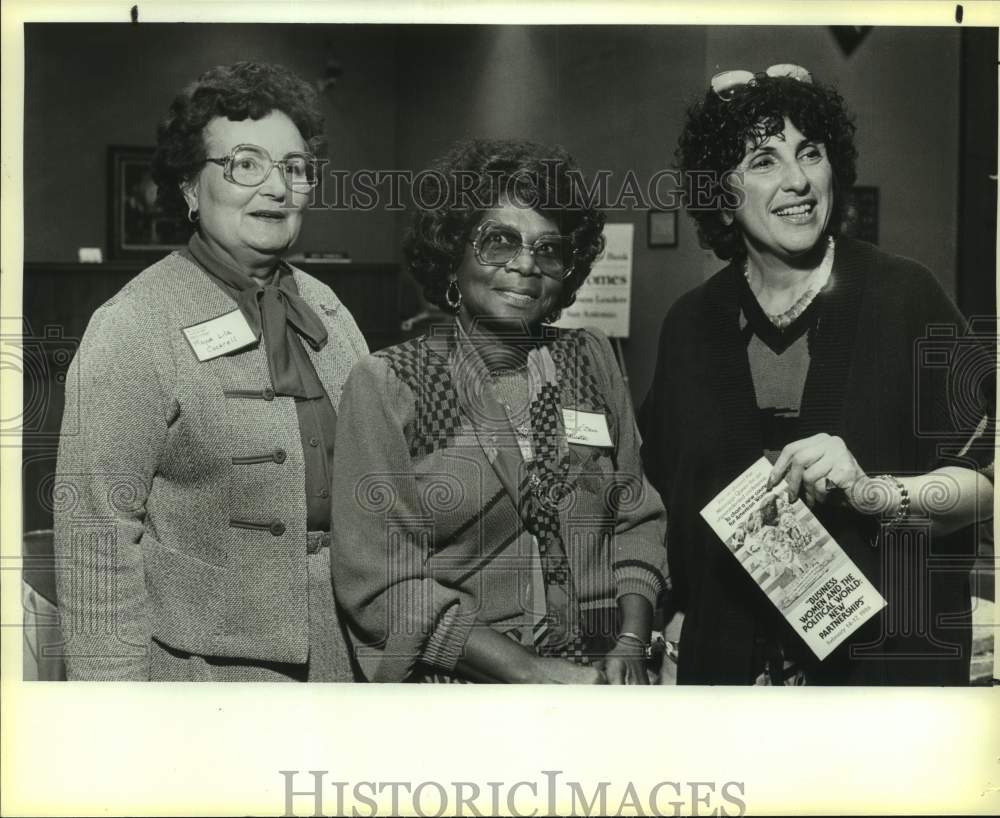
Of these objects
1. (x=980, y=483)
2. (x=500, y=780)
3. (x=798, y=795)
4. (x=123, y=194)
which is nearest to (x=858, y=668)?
(x=798, y=795)

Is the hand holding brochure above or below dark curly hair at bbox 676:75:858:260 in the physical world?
below

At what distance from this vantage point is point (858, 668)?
358cm

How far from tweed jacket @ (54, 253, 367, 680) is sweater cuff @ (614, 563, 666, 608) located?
88 cm

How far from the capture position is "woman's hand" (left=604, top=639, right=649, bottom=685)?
351 cm

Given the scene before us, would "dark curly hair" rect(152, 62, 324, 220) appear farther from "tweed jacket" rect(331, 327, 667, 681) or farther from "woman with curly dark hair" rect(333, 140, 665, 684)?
"tweed jacket" rect(331, 327, 667, 681)

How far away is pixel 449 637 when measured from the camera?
3463 millimetres

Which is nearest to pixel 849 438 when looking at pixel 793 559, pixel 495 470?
pixel 793 559

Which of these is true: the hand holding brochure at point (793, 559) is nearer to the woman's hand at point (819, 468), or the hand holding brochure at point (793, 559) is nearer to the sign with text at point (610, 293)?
the woman's hand at point (819, 468)

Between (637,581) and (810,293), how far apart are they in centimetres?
95
